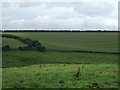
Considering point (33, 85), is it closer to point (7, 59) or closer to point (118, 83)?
point (118, 83)

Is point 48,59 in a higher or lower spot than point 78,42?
lower

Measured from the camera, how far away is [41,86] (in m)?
19.7

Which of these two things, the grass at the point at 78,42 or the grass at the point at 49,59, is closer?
the grass at the point at 49,59

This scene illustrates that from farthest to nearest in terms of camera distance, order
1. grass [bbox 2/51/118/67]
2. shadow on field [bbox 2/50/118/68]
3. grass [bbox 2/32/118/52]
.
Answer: grass [bbox 2/32/118/52], grass [bbox 2/51/118/67], shadow on field [bbox 2/50/118/68]

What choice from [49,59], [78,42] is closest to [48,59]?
[49,59]

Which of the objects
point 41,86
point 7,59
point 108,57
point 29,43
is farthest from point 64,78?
point 29,43

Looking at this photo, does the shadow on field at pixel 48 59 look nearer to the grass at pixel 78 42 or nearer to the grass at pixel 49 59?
the grass at pixel 49 59

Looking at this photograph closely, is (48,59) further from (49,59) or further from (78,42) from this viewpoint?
(78,42)

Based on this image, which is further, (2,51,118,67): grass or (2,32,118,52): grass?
(2,32,118,52): grass

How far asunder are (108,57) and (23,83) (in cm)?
5093

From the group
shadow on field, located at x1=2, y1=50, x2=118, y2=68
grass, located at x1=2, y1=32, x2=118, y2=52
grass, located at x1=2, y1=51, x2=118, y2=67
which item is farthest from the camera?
grass, located at x1=2, y1=32, x2=118, y2=52

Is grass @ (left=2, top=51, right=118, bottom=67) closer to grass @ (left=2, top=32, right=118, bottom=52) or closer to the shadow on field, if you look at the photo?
the shadow on field

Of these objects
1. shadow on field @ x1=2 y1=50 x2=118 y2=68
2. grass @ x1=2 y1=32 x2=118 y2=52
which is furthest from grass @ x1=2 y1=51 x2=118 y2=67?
grass @ x1=2 y1=32 x2=118 y2=52

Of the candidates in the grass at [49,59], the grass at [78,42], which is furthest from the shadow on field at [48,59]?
the grass at [78,42]
